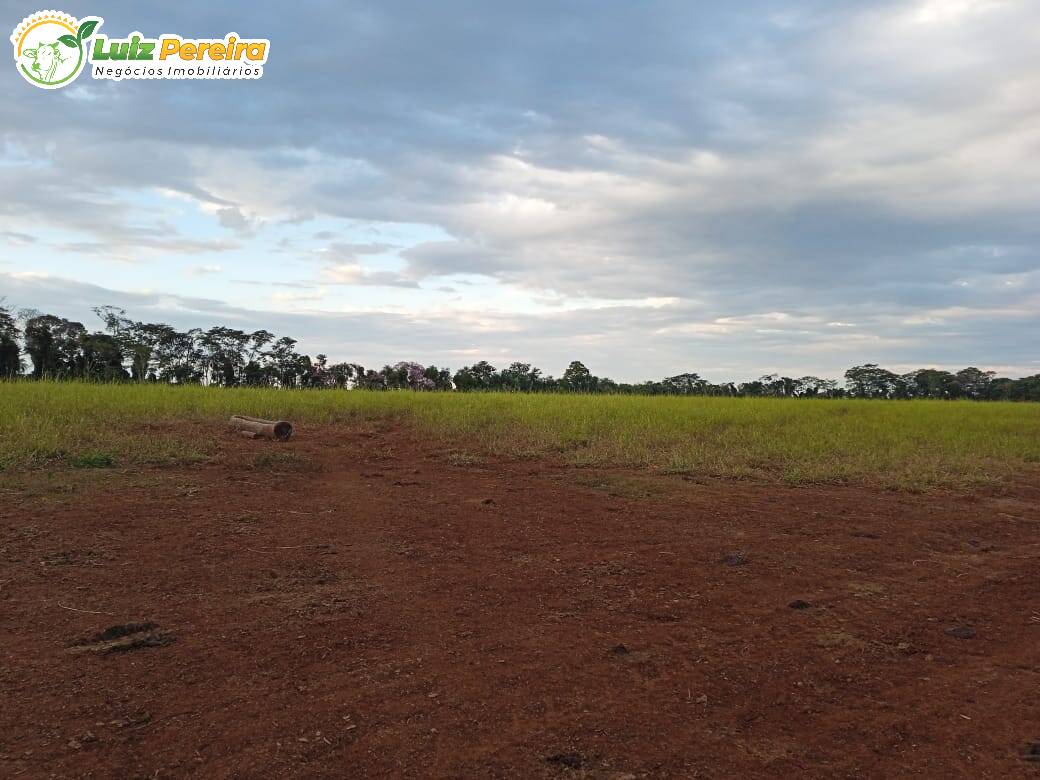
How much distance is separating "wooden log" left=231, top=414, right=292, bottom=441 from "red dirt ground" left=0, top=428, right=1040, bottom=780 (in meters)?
3.55

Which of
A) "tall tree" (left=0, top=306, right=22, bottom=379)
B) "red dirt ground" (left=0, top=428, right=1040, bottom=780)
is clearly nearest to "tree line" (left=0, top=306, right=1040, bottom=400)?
"tall tree" (left=0, top=306, right=22, bottom=379)

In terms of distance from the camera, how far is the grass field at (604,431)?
770 cm

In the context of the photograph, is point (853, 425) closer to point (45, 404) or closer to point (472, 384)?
point (45, 404)

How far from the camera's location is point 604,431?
11055 mm

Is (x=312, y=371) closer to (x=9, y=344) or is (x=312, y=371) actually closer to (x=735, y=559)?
(x=9, y=344)

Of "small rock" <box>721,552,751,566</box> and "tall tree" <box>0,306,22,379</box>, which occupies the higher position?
"tall tree" <box>0,306,22,379</box>

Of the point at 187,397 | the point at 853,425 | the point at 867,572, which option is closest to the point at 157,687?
the point at 867,572

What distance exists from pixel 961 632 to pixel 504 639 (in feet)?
7.56

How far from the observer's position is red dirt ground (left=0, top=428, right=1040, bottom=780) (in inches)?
88.8

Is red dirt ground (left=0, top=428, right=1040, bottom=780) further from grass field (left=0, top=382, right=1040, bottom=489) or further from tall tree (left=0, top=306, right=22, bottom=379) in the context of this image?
tall tree (left=0, top=306, right=22, bottom=379)

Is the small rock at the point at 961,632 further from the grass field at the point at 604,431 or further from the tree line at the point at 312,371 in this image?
the tree line at the point at 312,371

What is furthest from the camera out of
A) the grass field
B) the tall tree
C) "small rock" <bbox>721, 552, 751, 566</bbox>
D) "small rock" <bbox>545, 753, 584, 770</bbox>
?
the tall tree

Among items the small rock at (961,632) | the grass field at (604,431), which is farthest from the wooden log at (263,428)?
the small rock at (961,632)

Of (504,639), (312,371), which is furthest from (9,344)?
(504,639)
